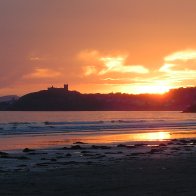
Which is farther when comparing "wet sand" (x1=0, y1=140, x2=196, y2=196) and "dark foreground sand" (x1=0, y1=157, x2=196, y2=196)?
"wet sand" (x1=0, y1=140, x2=196, y2=196)

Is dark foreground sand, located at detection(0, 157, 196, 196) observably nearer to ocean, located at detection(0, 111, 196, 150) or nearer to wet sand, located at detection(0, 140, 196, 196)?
wet sand, located at detection(0, 140, 196, 196)

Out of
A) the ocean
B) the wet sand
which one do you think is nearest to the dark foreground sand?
the wet sand

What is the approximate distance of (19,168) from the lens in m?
16.4

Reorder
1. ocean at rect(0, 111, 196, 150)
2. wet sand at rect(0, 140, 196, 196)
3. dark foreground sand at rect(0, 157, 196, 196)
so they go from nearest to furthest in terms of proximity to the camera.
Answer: dark foreground sand at rect(0, 157, 196, 196) < wet sand at rect(0, 140, 196, 196) < ocean at rect(0, 111, 196, 150)

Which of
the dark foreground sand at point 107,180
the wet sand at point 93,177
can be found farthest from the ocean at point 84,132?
the dark foreground sand at point 107,180

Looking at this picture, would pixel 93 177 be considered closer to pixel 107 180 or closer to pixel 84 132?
pixel 107 180

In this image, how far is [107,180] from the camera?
1294cm

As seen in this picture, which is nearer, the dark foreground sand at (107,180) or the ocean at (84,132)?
the dark foreground sand at (107,180)

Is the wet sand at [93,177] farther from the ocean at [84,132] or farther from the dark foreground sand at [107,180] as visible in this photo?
the ocean at [84,132]

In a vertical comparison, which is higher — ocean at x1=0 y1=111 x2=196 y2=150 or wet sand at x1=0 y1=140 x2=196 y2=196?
ocean at x1=0 y1=111 x2=196 y2=150

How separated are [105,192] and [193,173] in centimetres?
412

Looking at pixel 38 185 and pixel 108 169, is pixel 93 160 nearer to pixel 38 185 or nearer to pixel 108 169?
pixel 108 169

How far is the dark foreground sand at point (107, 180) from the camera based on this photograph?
11.1 m

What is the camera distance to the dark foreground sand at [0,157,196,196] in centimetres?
1106
